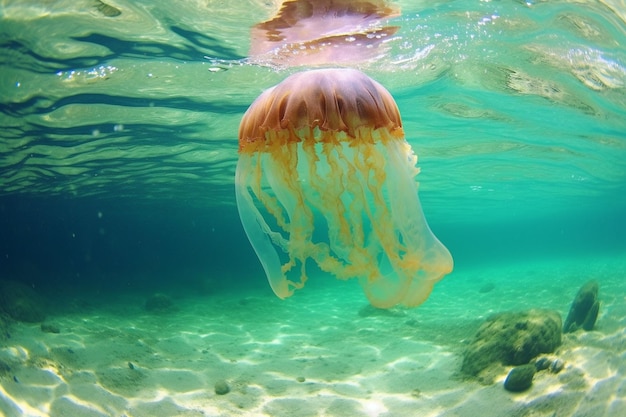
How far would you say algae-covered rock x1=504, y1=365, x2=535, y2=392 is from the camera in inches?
235

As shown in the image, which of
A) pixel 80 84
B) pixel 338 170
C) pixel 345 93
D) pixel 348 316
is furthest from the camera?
pixel 348 316

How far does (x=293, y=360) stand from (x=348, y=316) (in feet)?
19.8

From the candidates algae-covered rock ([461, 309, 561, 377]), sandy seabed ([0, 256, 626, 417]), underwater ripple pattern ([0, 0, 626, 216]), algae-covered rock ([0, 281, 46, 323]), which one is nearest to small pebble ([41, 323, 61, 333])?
sandy seabed ([0, 256, 626, 417])

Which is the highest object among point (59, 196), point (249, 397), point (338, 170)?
point (338, 170)

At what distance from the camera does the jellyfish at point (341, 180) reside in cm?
262

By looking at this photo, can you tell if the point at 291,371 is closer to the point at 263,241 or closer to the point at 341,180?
the point at 263,241

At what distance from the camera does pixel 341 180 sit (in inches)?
121

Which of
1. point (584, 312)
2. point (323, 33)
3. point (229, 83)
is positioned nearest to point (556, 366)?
point (584, 312)

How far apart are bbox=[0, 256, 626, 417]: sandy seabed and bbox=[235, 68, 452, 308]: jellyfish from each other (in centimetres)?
364

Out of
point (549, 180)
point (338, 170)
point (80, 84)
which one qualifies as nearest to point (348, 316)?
point (80, 84)

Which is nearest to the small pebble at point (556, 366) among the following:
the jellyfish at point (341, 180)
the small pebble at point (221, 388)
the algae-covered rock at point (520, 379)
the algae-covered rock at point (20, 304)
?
the algae-covered rock at point (520, 379)

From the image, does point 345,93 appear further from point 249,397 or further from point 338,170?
point 249,397

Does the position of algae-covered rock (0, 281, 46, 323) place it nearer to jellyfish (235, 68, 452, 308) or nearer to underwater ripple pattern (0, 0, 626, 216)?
underwater ripple pattern (0, 0, 626, 216)

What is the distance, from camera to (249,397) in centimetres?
666
